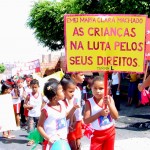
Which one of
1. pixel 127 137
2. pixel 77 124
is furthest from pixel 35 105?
pixel 77 124

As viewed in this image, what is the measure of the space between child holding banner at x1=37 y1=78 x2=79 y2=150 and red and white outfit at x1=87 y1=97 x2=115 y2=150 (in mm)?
256

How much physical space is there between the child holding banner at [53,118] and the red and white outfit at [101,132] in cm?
26

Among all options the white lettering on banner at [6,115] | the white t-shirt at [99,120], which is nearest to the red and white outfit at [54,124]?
the white t-shirt at [99,120]

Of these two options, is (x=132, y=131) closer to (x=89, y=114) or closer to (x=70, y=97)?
(x=70, y=97)

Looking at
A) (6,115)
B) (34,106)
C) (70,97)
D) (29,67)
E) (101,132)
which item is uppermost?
(70,97)

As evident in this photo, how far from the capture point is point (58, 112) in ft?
13.9

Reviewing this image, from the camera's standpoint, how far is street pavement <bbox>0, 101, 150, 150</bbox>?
688 centimetres

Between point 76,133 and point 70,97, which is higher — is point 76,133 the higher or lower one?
the lower one

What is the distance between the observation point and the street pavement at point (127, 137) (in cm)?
688

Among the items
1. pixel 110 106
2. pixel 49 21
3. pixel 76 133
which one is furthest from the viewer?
pixel 49 21

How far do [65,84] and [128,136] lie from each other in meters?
3.54

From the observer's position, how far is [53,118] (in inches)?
165

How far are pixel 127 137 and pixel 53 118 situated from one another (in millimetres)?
3856

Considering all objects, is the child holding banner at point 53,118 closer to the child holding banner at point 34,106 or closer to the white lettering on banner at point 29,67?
the child holding banner at point 34,106
